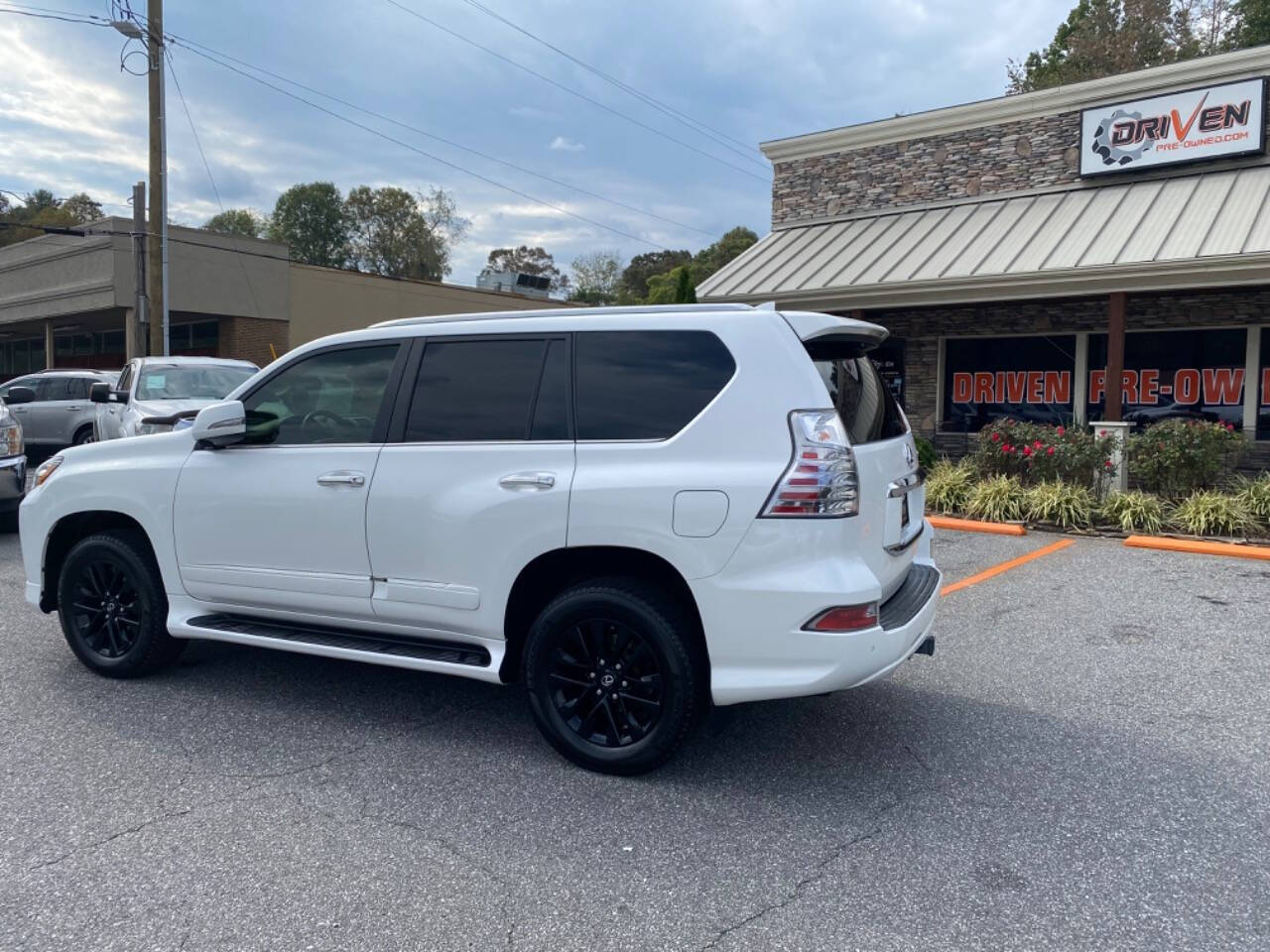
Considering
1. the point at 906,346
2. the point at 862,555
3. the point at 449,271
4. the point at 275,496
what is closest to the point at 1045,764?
the point at 862,555

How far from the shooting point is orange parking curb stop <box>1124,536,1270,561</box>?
9109 millimetres

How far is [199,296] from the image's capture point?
28.6 metres

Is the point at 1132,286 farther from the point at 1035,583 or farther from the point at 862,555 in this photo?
the point at 862,555

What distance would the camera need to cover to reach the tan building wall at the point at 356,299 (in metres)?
31.6

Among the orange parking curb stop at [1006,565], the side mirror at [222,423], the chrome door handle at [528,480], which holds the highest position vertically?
the side mirror at [222,423]

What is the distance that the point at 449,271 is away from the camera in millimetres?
67750

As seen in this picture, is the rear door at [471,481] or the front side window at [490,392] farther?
the front side window at [490,392]

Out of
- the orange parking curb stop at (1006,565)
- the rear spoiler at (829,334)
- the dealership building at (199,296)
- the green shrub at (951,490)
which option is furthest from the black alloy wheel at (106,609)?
the dealership building at (199,296)

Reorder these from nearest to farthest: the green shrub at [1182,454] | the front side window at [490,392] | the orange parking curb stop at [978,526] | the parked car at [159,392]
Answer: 1. the front side window at [490,392]
2. the orange parking curb stop at [978,526]
3. the green shrub at [1182,454]
4. the parked car at [159,392]

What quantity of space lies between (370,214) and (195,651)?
64734 millimetres

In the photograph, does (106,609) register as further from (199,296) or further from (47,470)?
(199,296)

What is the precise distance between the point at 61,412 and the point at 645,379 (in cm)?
1430

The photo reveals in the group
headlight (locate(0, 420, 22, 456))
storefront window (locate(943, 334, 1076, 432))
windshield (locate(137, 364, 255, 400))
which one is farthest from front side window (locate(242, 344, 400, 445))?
storefront window (locate(943, 334, 1076, 432))

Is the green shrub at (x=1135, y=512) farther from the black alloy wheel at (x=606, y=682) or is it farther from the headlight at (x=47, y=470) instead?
the headlight at (x=47, y=470)
